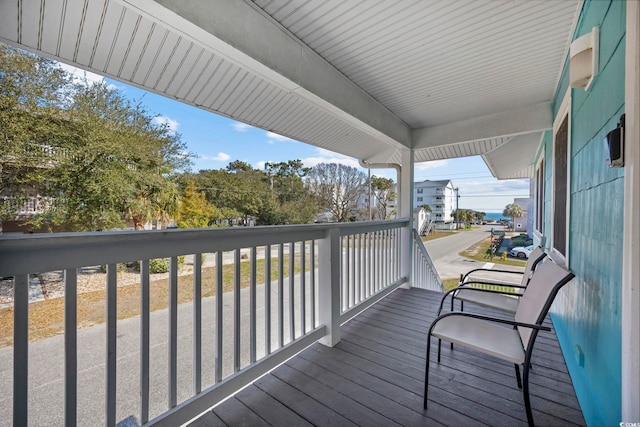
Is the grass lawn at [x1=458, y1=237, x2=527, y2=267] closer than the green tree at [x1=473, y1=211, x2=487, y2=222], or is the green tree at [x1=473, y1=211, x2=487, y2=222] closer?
the grass lawn at [x1=458, y1=237, x2=527, y2=267]

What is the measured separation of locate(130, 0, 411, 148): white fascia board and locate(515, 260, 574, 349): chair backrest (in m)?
2.09

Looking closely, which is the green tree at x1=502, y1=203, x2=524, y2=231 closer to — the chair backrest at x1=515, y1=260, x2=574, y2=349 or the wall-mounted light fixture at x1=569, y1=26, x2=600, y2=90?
the chair backrest at x1=515, y1=260, x2=574, y2=349

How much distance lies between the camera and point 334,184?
1373 centimetres

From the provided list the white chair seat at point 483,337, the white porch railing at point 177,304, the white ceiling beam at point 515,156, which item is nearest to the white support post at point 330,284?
the white porch railing at point 177,304

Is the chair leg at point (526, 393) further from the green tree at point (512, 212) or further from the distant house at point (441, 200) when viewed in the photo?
the green tree at point (512, 212)

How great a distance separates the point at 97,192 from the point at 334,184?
31.7 ft

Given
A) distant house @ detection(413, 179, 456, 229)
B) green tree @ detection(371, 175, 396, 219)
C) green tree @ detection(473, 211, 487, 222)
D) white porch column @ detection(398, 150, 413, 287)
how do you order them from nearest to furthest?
white porch column @ detection(398, 150, 413, 287)
green tree @ detection(371, 175, 396, 219)
distant house @ detection(413, 179, 456, 229)
green tree @ detection(473, 211, 487, 222)

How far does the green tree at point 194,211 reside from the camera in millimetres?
7957

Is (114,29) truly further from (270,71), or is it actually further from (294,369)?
(294,369)

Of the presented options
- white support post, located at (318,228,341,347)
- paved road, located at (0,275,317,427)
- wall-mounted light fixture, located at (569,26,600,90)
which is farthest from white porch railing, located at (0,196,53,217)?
wall-mounted light fixture, located at (569,26,600,90)

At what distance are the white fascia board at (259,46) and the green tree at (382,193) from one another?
1350 cm

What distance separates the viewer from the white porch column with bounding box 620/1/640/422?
2.83ft

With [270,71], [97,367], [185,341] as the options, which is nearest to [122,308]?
[97,367]

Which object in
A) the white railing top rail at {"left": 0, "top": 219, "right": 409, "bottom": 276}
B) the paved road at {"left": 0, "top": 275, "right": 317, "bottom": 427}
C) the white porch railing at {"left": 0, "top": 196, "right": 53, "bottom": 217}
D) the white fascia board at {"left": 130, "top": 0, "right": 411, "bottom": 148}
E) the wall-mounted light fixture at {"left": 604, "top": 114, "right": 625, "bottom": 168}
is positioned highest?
the white fascia board at {"left": 130, "top": 0, "right": 411, "bottom": 148}
